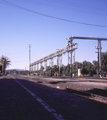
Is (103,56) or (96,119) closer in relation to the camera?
(96,119)

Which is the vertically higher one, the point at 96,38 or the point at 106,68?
the point at 96,38

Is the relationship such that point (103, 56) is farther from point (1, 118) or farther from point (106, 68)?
point (1, 118)

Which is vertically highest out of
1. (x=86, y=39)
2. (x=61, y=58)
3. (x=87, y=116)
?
(x=86, y=39)

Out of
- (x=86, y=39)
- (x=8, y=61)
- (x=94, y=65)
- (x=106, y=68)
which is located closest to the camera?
(x=86, y=39)

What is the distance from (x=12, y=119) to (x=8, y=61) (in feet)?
380

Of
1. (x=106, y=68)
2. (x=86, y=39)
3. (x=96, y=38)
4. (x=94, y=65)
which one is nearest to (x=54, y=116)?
(x=86, y=39)

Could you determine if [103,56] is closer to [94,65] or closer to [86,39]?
[94,65]

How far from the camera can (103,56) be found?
81.1 m

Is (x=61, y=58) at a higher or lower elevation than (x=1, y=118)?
higher

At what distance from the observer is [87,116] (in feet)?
19.4

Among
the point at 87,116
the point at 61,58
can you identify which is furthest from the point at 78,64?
the point at 87,116

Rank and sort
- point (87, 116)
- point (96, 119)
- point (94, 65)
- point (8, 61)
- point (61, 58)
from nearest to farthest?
point (96, 119), point (87, 116), point (61, 58), point (94, 65), point (8, 61)

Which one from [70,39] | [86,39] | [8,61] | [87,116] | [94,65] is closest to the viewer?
[87,116]

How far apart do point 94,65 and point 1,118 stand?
316 feet
